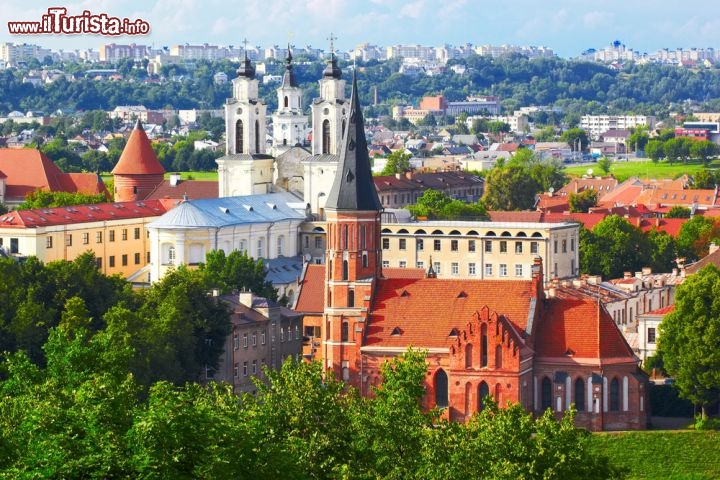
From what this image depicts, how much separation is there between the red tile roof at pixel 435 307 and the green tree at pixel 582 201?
239ft

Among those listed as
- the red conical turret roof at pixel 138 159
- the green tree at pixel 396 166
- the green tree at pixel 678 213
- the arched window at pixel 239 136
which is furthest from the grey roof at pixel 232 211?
the green tree at pixel 396 166

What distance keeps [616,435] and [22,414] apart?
30.6 meters

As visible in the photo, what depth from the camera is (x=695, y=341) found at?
79750 mm

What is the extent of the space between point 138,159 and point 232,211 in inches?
926

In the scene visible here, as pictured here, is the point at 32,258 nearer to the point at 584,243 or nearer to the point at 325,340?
the point at 325,340

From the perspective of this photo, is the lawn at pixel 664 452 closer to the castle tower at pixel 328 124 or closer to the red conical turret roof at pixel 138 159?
the castle tower at pixel 328 124

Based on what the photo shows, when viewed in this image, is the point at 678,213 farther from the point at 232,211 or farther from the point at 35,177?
the point at 232,211

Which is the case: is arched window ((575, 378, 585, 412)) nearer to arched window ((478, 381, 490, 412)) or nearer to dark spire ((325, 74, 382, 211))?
arched window ((478, 381, 490, 412))

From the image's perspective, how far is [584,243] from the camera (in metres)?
121

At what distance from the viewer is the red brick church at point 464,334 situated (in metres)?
77.4

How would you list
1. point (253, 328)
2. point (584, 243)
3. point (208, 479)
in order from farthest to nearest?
point (584, 243) < point (253, 328) < point (208, 479)

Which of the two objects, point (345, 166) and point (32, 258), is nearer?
point (345, 166)

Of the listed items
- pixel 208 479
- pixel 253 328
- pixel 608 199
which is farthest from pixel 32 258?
pixel 608 199

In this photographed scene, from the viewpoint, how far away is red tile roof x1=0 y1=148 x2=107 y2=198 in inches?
5305
